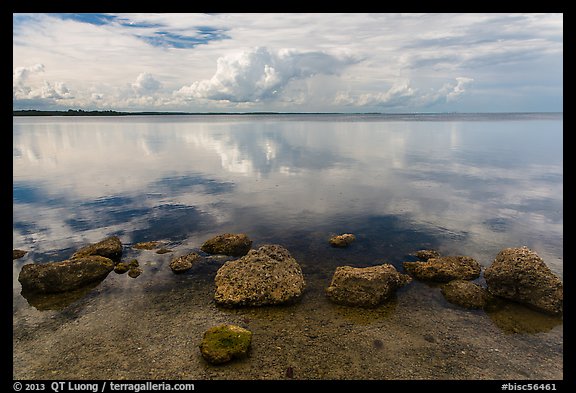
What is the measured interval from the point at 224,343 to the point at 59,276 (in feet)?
31.6

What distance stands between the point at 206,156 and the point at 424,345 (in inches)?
2199

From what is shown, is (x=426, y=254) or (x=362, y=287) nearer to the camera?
(x=362, y=287)

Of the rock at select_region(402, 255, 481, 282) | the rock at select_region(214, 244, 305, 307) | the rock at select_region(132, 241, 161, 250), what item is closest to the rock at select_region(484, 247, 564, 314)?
the rock at select_region(402, 255, 481, 282)

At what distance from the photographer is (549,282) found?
14148 mm

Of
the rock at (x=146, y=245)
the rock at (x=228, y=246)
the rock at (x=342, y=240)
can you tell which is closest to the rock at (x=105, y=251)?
the rock at (x=146, y=245)

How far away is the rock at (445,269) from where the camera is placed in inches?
650

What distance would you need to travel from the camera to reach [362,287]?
14.8 m

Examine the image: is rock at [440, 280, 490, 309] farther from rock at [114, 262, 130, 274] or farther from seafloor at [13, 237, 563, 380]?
rock at [114, 262, 130, 274]

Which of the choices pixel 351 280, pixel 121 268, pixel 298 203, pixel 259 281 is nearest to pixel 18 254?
pixel 121 268

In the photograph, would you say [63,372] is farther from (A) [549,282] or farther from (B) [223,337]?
(A) [549,282]

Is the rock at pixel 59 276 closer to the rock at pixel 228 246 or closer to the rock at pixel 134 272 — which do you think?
the rock at pixel 134 272

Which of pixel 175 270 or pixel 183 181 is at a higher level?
pixel 183 181

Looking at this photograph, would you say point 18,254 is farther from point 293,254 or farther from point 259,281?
point 293,254

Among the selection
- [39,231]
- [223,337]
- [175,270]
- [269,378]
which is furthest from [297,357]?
[39,231]
